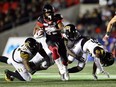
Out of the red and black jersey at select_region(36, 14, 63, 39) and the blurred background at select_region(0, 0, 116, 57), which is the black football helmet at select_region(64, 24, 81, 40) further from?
the blurred background at select_region(0, 0, 116, 57)

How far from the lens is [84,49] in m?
13.0

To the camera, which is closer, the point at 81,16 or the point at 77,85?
the point at 77,85

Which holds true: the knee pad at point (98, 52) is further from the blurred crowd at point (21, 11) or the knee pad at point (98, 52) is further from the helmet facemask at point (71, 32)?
the blurred crowd at point (21, 11)

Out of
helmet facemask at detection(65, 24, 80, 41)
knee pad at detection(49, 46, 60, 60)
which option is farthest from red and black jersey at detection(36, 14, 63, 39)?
knee pad at detection(49, 46, 60, 60)

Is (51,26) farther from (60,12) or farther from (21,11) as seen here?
(60,12)

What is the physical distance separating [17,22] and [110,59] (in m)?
13.6

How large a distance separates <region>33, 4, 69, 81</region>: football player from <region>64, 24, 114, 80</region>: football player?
0.63ft

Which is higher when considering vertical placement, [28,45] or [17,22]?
[28,45]

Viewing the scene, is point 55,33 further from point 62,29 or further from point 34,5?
point 34,5

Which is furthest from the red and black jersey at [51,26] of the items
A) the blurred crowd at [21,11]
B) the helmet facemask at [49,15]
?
the blurred crowd at [21,11]

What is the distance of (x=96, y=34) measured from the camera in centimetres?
2359

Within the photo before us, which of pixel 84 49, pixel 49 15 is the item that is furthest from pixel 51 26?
pixel 84 49

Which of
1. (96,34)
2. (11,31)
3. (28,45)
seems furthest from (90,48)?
(11,31)

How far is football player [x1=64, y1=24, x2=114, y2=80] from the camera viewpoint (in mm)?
12477
